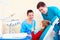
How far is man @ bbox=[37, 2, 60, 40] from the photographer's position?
1087 mm

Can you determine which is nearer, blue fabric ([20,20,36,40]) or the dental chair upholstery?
the dental chair upholstery

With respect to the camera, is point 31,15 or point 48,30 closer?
point 48,30

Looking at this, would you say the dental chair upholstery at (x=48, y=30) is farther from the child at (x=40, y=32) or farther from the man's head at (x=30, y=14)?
the man's head at (x=30, y=14)

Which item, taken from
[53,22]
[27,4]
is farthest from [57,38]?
[27,4]

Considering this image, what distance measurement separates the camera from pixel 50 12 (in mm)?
1107

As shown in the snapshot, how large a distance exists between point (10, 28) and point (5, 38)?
0.30 feet

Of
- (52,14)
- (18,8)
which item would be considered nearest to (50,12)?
(52,14)

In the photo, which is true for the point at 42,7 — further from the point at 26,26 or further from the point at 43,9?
the point at 26,26

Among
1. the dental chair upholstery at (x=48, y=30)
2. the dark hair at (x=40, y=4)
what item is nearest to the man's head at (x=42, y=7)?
the dark hair at (x=40, y=4)

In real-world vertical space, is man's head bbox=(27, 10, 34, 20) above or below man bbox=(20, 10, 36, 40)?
above

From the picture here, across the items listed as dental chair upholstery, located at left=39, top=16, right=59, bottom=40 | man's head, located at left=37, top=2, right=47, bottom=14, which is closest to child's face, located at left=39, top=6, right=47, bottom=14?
man's head, located at left=37, top=2, right=47, bottom=14

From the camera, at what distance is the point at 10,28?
1133mm

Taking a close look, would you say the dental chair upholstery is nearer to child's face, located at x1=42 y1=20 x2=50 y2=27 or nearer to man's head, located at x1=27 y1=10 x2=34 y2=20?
child's face, located at x1=42 y1=20 x2=50 y2=27

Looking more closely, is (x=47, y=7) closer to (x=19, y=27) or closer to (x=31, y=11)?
(x=31, y=11)
